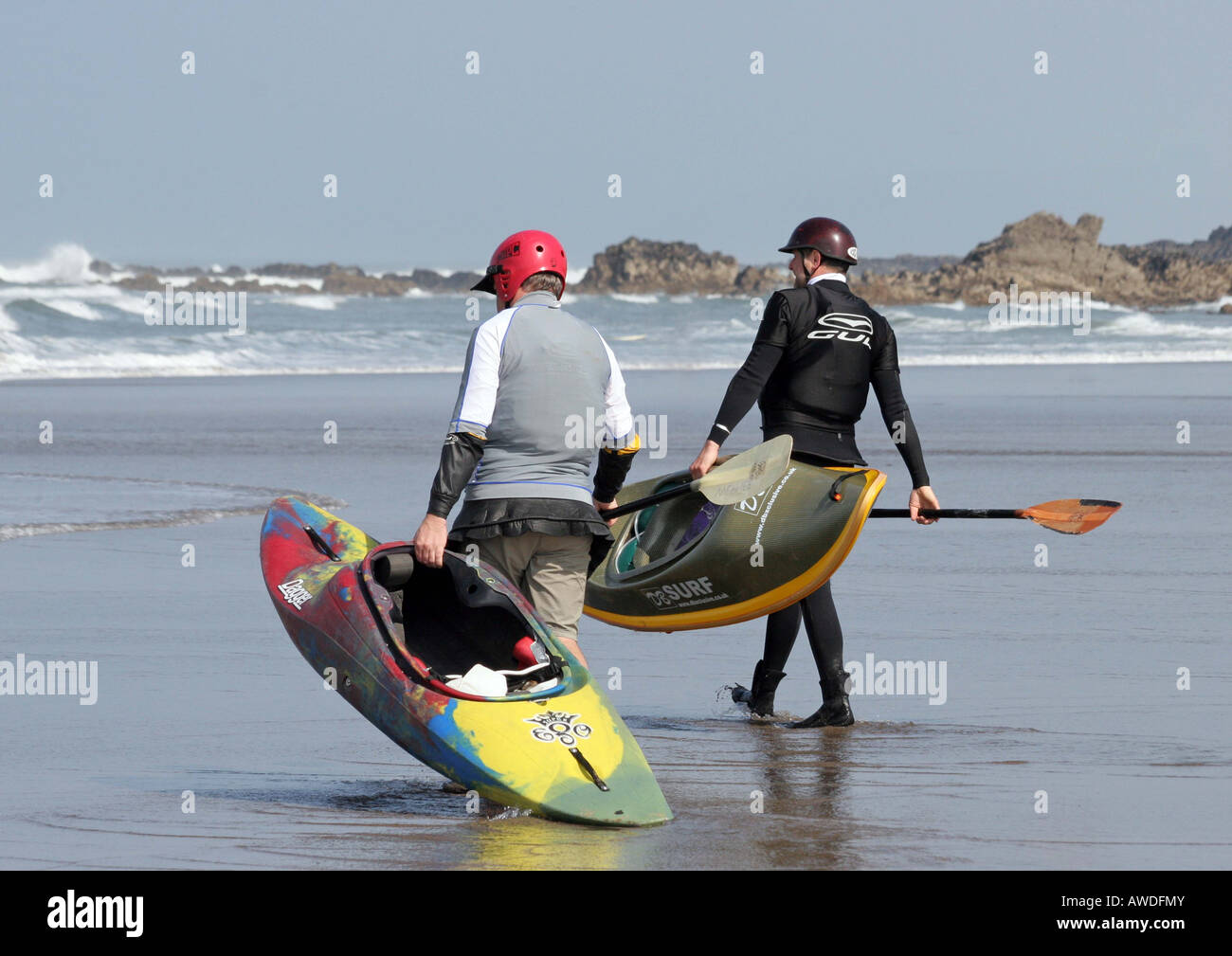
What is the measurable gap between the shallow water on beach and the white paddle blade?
2.70ft

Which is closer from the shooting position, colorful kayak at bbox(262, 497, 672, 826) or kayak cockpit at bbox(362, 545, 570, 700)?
colorful kayak at bbox(262, 497, 672, 826)

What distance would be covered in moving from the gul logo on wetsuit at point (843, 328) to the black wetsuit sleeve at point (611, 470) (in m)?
1.06

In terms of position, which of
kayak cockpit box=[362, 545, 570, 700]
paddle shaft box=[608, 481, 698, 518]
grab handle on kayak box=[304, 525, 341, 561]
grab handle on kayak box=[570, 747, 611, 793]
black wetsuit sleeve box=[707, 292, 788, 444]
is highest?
black wetsuit sleeve box=[707, 292, 788, 444]

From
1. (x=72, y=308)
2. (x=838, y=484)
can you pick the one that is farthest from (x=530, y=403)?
(x=72, y=308)

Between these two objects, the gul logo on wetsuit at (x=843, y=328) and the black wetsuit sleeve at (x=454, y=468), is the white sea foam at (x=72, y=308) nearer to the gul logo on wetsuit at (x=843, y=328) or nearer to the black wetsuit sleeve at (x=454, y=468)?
the gul logo on wetsuit at (x=843, y=328)

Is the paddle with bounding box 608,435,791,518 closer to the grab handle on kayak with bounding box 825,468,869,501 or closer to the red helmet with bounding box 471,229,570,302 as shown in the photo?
the grab handle on kayak with bounding box 825,468,869,501

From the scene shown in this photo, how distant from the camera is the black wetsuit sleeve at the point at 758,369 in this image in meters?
6.09

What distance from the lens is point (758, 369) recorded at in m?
6.11

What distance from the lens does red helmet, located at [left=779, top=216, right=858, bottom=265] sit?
627cm

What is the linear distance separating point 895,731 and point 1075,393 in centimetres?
2038

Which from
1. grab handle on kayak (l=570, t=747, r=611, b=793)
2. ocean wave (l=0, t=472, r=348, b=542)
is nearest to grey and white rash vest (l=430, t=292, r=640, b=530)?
grab handle on kayak (l=570, t=747, r=611, b=793)

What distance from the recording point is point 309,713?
617cm
